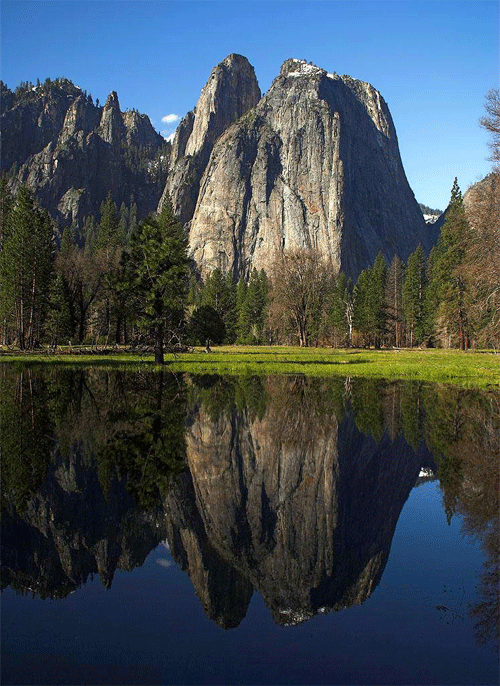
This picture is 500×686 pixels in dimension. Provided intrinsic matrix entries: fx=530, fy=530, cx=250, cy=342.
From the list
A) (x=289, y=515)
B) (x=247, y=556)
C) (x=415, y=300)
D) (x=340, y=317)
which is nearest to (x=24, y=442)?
(x=289, y=515)

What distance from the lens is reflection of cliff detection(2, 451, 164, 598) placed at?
6184 millimetres

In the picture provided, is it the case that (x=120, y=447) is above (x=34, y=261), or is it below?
below

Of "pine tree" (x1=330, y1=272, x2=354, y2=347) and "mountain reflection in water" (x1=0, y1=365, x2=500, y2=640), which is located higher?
"pine tree" (x1=330, y1=272, x2=354, y2=347)

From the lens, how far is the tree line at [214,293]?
120ft

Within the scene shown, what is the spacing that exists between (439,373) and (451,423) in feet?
60.2

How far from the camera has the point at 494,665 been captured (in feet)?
15.2

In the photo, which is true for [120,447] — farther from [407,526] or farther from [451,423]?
[451,423]

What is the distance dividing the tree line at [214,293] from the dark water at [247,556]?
78.1 feet

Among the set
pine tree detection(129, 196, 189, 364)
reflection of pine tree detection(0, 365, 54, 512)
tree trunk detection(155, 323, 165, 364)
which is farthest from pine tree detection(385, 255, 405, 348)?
reflection of pine tree detection(0, 365, 54, 512)

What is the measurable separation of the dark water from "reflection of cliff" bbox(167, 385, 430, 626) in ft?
0.11

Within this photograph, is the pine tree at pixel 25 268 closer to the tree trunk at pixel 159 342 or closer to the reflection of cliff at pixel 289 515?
the tree trunk at pixel 159 342

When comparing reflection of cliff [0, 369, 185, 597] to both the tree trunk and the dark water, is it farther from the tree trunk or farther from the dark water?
the tree trunk

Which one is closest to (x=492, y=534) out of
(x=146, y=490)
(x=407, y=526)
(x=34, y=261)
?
(x=407, y=526)

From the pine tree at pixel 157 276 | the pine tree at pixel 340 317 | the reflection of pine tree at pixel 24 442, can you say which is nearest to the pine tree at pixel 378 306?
the pine tree at pixel 340 317
